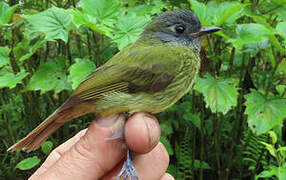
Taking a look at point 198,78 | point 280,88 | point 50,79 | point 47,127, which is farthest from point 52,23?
point 280,88

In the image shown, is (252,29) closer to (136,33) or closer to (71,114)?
(136,33)

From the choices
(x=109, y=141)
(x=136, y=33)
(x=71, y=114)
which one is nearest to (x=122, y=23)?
(x=136, y=33)

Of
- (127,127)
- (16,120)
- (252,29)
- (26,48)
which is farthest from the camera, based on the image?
(16,120)

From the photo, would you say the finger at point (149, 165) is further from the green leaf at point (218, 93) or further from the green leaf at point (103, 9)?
the green leaf at point (103, 9)

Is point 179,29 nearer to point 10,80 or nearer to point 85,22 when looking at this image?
point 85,22

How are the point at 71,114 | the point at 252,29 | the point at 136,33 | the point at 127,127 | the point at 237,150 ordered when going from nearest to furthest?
the point at 127,127
the point at 71,114
the point at 252,29
the point at 136,33
the point at 237,150

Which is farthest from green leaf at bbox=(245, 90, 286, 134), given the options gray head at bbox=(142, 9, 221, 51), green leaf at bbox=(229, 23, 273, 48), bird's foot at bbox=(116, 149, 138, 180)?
bird's foot at bbox=(116, 149, 138, 180)

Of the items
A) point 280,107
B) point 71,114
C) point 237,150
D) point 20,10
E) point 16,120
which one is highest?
point 20,10

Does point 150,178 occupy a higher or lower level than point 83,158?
lower
